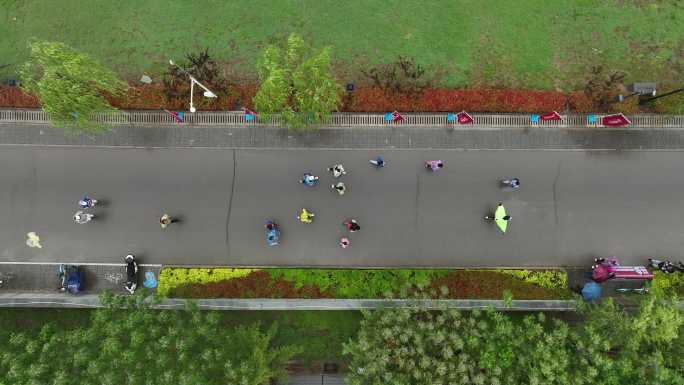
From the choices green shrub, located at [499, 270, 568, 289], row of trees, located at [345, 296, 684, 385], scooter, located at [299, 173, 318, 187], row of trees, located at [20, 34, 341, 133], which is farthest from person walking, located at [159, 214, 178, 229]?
green shrub, located at [499, 270, 568, 289]

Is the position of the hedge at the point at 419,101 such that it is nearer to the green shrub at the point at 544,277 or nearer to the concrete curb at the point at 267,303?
the green shrub at the point at 544,277

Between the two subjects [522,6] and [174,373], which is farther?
[522,6]

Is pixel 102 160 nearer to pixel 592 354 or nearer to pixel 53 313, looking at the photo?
pixel 53 313

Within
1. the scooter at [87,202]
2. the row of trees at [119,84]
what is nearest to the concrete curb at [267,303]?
the scooter at [87,202]

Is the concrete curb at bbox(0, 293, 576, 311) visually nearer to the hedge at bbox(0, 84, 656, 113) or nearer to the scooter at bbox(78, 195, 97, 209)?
the scooter at bbox(78, 195, 97, 209)

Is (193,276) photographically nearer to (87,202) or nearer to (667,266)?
(87,202)

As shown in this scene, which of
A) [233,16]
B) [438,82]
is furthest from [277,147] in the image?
[438,82]
